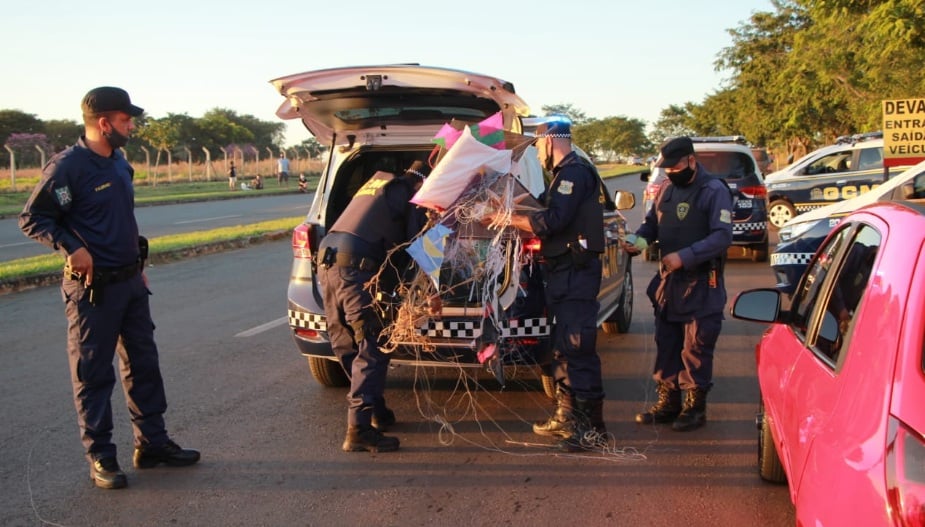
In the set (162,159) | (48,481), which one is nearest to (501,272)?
(48,481)

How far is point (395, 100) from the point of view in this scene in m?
5.53

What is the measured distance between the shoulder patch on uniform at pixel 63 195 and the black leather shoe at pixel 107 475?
1336mm

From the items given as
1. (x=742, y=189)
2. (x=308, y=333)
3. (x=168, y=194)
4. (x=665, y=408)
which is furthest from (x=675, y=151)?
(x=168, y=194)

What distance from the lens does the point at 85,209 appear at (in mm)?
4320

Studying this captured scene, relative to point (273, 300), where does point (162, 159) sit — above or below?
above

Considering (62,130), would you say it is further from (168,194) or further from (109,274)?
(109,274)

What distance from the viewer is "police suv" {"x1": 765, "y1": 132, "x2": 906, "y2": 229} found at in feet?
52.1

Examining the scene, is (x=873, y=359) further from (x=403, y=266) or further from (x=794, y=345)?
(x=403, y=266)

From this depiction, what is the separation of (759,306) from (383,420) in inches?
99.3

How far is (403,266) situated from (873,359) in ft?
10.2

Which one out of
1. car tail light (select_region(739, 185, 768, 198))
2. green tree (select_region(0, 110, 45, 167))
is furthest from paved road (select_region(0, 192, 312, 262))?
green tree (select_region(0, 110, 45, 167))

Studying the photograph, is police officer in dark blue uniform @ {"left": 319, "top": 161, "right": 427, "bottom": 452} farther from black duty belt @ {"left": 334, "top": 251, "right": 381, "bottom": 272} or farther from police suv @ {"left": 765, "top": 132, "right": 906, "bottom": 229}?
police suv @ {"left": 765, "top": 132, "right": 906, "bottom": 229}

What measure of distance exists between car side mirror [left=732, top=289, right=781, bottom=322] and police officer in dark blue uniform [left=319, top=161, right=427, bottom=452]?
1923mm

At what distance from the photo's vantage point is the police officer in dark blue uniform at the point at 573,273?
4.68 metres
